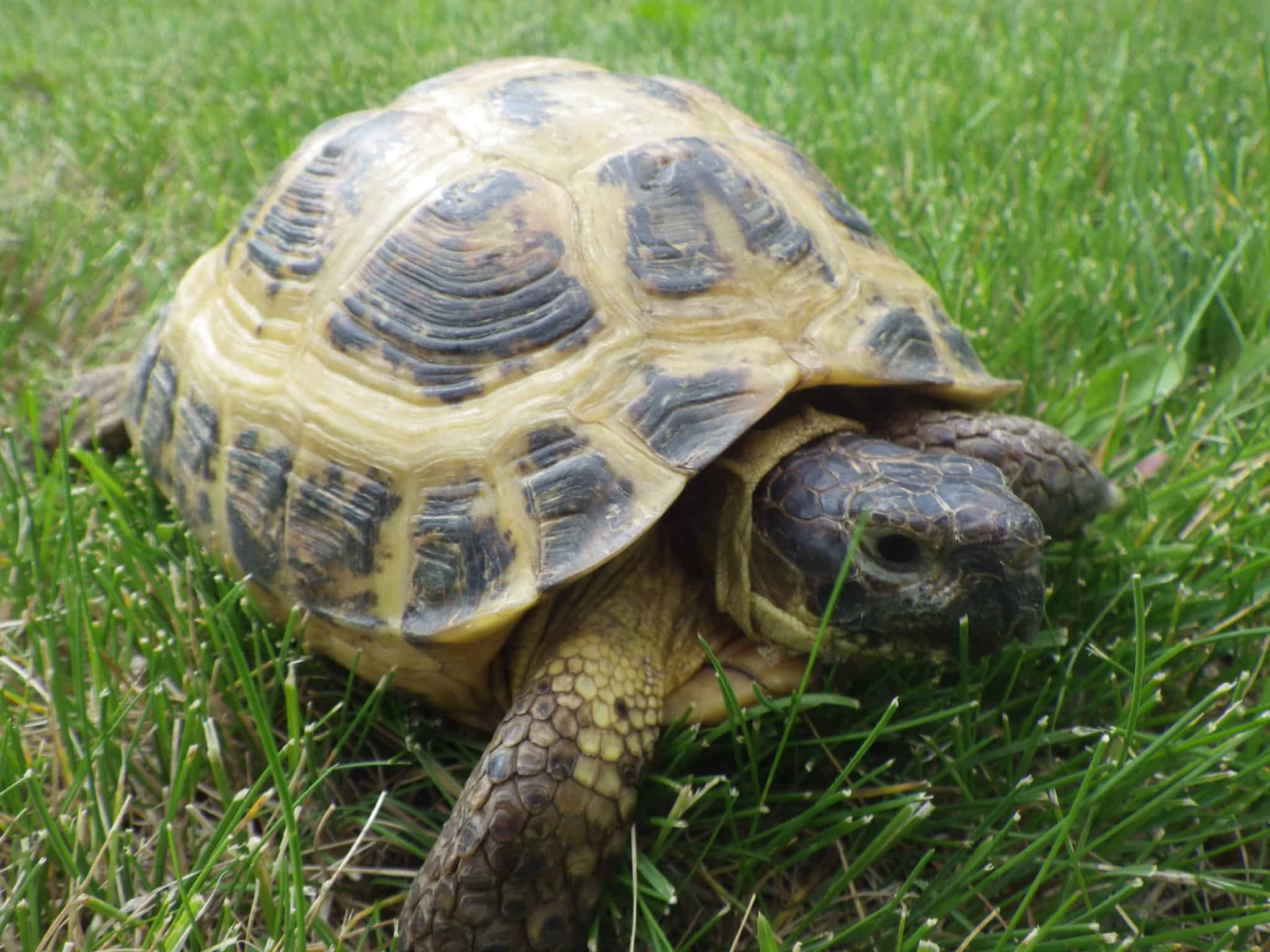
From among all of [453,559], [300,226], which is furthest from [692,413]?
[300,226]

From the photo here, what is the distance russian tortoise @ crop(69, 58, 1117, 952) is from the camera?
1474 millimetres

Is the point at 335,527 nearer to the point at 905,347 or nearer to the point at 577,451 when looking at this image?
the point at 577,451

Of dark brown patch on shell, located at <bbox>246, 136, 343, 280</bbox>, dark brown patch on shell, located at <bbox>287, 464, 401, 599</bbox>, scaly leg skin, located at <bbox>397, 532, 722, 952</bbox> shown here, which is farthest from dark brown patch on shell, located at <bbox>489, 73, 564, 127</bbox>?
scaly leg skin, located at <bbox>397, 532, 722, 952</bbox>

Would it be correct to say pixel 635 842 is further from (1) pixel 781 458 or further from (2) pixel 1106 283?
(2) pixel 1106 283

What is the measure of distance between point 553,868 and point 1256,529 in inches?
62.4

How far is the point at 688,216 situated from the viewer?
5.71 feet

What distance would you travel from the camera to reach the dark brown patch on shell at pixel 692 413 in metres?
1.54

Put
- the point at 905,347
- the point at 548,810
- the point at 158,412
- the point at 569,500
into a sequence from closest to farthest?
the point at 548,810, the point at 569,500, the point at 905,347, the point at 158,412

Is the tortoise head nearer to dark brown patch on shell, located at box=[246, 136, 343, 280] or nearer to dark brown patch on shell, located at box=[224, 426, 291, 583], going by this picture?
dark brown patch on shell, located at box=[224, 426, 291, 583]

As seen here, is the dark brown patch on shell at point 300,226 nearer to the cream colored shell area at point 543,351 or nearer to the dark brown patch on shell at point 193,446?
the cream colored shell area at point 543,351

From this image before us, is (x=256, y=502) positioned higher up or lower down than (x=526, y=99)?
lower down

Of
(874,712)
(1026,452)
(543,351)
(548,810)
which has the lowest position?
(874,712)

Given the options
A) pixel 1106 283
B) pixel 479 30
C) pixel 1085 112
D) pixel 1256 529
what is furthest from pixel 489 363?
pixel 479 30

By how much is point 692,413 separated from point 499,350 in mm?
366
